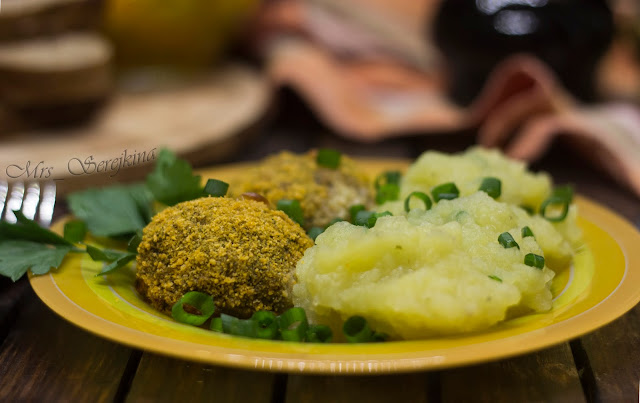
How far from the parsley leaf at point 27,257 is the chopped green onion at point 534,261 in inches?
46.4

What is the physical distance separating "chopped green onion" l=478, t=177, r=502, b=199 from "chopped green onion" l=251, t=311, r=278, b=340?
29.0 inches

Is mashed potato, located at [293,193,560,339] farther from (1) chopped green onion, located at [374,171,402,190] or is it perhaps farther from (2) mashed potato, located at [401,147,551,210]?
(1) chopped green onion, located at [374,171,402,190]

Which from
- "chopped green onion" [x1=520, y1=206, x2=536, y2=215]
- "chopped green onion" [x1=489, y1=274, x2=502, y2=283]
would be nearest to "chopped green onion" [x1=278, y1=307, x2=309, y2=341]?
"chopped green onion" [x1=489, y1=274, x2=502, y2=283]

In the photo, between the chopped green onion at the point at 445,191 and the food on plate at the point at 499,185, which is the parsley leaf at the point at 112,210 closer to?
the food on plate at the point at 499,185

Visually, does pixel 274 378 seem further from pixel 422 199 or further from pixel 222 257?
pixel 422 199

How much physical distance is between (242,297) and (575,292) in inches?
31.9

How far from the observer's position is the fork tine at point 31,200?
2.31 m

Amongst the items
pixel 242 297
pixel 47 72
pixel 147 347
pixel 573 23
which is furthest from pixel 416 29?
pixel 147 347

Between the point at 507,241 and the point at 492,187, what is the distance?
34 cm

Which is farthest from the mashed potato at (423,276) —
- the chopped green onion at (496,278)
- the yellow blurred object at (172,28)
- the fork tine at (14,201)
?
the yellow blurred object at (172,28)

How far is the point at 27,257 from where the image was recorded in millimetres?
1889

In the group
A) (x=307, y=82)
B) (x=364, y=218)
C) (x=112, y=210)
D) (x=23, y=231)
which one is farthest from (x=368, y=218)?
(x=307, y=82)

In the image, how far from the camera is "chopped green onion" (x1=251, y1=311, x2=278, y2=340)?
159 cm

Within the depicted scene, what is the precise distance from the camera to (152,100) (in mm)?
4215
